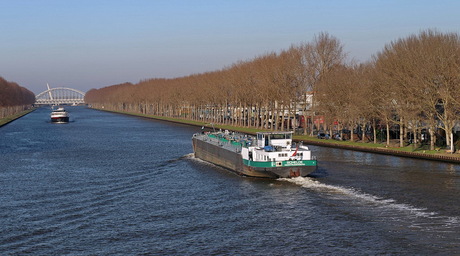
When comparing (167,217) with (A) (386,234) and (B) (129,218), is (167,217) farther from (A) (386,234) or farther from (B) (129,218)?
(A) (386,234)

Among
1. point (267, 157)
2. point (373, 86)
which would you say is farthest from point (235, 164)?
point (373, 86)

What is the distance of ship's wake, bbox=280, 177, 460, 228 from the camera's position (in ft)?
131

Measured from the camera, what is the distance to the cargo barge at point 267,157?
56.2 m

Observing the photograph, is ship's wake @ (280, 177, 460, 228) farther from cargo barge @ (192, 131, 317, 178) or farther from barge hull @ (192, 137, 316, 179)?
cargo barge @ (192, 131, 317, 178)

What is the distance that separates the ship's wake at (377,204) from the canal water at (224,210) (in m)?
0.09

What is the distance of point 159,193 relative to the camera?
5041cm

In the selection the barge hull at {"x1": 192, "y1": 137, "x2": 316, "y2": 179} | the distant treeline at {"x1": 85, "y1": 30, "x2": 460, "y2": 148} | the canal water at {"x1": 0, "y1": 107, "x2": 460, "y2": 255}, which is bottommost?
the canal water at {"x1": 0, "y1": 107, "x2": 460, "y2": 255}

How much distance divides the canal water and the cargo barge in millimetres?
1242

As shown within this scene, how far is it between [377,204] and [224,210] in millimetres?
11996

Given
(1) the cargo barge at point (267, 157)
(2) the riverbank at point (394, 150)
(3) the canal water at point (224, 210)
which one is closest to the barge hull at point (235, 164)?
(1) the cargo barge at point (267, 157)

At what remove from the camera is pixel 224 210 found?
143 feet

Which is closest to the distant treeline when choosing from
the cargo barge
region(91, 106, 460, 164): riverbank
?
region(91, 106, 460, 164): riverbank

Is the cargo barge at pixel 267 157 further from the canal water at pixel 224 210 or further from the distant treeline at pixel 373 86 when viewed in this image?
the distant treeline at pixel 373 86

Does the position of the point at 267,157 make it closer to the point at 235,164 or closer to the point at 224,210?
the point at 235,164
